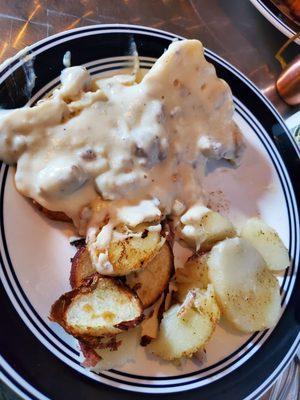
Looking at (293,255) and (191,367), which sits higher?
(293,255)

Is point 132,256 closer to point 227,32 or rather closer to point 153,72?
point 153,72

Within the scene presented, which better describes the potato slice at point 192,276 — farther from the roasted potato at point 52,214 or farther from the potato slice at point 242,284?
the roasted potato at point 52,214

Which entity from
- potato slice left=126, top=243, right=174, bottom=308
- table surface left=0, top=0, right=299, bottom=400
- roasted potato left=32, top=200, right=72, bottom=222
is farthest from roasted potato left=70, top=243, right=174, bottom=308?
table surface left=0, top=0, right=299, bottom=400

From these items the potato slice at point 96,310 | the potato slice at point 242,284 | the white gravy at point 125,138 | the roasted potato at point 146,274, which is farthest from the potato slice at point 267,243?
the potato slice at point 96,310

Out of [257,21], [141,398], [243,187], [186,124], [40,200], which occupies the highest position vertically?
[257,21]

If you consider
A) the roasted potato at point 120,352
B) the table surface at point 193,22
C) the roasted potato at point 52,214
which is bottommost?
the roasted potato at point 120,352

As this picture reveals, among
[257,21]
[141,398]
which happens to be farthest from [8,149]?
[257,21]

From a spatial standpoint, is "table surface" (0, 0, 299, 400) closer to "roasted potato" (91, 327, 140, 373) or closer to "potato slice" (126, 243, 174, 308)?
"potato slice" (126, 243, 174, 308)
